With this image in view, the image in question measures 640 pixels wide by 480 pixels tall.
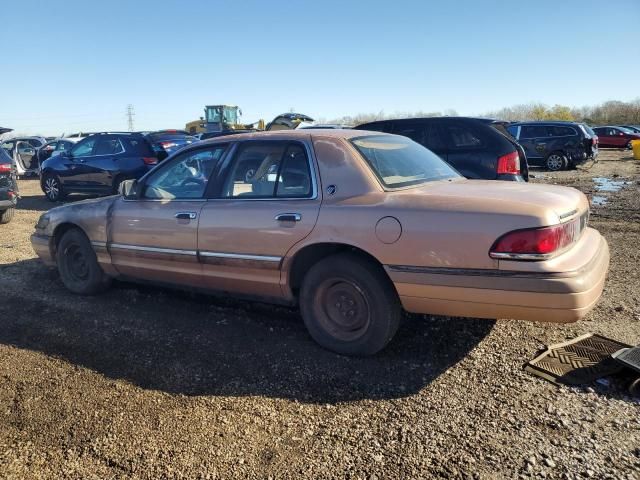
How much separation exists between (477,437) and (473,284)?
0.89 m

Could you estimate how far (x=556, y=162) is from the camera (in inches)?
731

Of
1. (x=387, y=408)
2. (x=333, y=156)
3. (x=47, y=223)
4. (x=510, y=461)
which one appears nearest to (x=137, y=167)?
(x=47, y=223)

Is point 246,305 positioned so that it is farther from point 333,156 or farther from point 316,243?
point 333,156

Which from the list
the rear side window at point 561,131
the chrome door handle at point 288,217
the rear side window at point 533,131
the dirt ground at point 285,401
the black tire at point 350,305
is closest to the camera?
the dirt ground at point 285,401

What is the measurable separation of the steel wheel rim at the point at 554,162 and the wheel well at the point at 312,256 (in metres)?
17.3

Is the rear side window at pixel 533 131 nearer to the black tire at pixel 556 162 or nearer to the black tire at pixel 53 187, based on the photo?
the black tire at pixel 556 162

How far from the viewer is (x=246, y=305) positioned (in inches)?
189

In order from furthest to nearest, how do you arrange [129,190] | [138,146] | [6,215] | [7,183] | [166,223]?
[138,146] → [6,215] → [7,183] → [129,190] → [166,223]

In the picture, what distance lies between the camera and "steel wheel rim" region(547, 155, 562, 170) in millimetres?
18528

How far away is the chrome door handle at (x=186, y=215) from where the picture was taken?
4238 millimetres

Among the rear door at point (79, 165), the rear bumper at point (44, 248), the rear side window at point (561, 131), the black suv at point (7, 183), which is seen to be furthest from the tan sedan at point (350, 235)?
the rear side window at point (561, 131)

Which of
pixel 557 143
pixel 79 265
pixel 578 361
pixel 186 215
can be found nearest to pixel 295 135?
pixel 186 215

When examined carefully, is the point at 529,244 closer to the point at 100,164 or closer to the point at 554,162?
the point at 100,164

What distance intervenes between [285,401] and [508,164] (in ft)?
17.0
